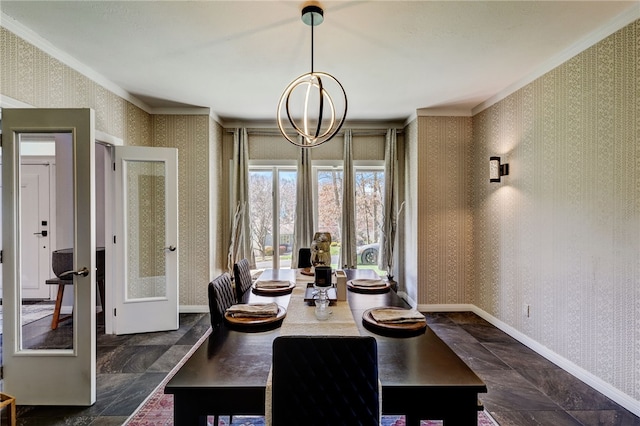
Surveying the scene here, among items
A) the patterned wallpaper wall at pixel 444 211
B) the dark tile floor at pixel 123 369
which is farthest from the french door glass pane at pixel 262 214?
the patterned wallpaper wall at pixel 444 211

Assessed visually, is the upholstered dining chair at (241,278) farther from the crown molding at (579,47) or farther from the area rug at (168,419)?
the crown molding at (579,47)

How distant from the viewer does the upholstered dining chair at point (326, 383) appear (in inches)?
41.2

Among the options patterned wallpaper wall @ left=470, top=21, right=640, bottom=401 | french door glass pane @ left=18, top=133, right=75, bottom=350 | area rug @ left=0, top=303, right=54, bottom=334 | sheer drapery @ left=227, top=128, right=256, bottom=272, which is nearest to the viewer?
patterned wallpaper wall @ left=470, top=21, right=640, bottom=401

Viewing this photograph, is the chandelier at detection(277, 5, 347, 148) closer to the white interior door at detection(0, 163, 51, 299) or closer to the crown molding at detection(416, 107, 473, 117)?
the crown molding at detection(416, 107, 473, 117)

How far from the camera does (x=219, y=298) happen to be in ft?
6.36

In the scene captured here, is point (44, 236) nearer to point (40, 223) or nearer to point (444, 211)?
point (40, 223)

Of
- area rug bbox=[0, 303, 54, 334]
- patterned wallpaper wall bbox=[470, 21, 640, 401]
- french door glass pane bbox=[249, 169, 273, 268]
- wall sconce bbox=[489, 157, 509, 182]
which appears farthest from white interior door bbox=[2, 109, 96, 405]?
wall sconce bbox=[489, 157, 509, 182]

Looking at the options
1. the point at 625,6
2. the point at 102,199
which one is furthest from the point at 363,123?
the point at 102,199

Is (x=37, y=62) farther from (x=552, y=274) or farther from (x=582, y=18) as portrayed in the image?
(x=552, y=274)

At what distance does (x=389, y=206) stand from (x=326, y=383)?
12.3 ft

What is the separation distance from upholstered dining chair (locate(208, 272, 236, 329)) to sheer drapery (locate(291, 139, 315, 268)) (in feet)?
8.03

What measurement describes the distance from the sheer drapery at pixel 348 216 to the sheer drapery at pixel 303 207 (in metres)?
0.48

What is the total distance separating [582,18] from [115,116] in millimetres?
4192

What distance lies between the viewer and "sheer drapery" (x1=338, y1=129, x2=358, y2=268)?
4.60 metres
